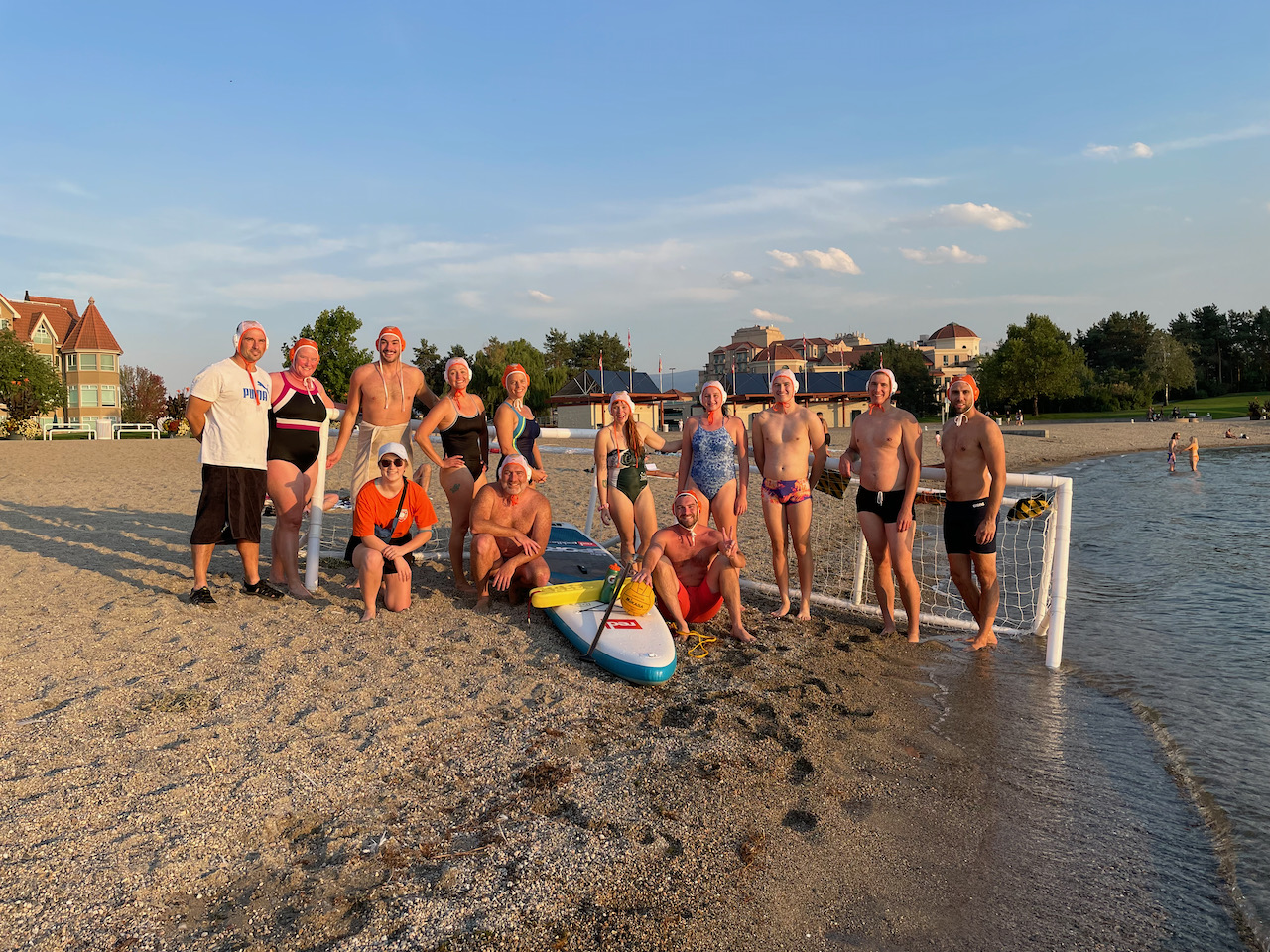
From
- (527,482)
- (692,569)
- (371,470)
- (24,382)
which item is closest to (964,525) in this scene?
(692,569)

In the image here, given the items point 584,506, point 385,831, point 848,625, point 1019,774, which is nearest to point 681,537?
point 848,625

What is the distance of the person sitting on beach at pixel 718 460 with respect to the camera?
640 cm

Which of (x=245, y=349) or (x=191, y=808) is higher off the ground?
(x=245, y=349)

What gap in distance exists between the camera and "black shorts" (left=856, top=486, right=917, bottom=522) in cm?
623

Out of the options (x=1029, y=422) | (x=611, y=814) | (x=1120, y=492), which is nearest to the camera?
(x=611, y=814)

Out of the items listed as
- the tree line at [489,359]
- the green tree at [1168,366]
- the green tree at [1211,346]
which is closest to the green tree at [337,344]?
the tree line at [489,359]

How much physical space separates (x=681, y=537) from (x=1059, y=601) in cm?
287

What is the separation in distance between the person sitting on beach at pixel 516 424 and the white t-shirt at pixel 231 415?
6.02ft

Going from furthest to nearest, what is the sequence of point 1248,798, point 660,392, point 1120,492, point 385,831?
point 660,392
point 1120,492
point 1248,798
point 385,831

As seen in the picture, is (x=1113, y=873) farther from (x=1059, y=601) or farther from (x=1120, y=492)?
(x=1120, y=492)

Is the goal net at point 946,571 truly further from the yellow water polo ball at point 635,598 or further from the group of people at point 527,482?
the yellow water polo ball at point 635,598

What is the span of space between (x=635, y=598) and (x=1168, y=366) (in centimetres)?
8535

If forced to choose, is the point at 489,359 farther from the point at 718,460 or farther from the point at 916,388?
the point at 718,460

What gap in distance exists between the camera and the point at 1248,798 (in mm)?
4129
